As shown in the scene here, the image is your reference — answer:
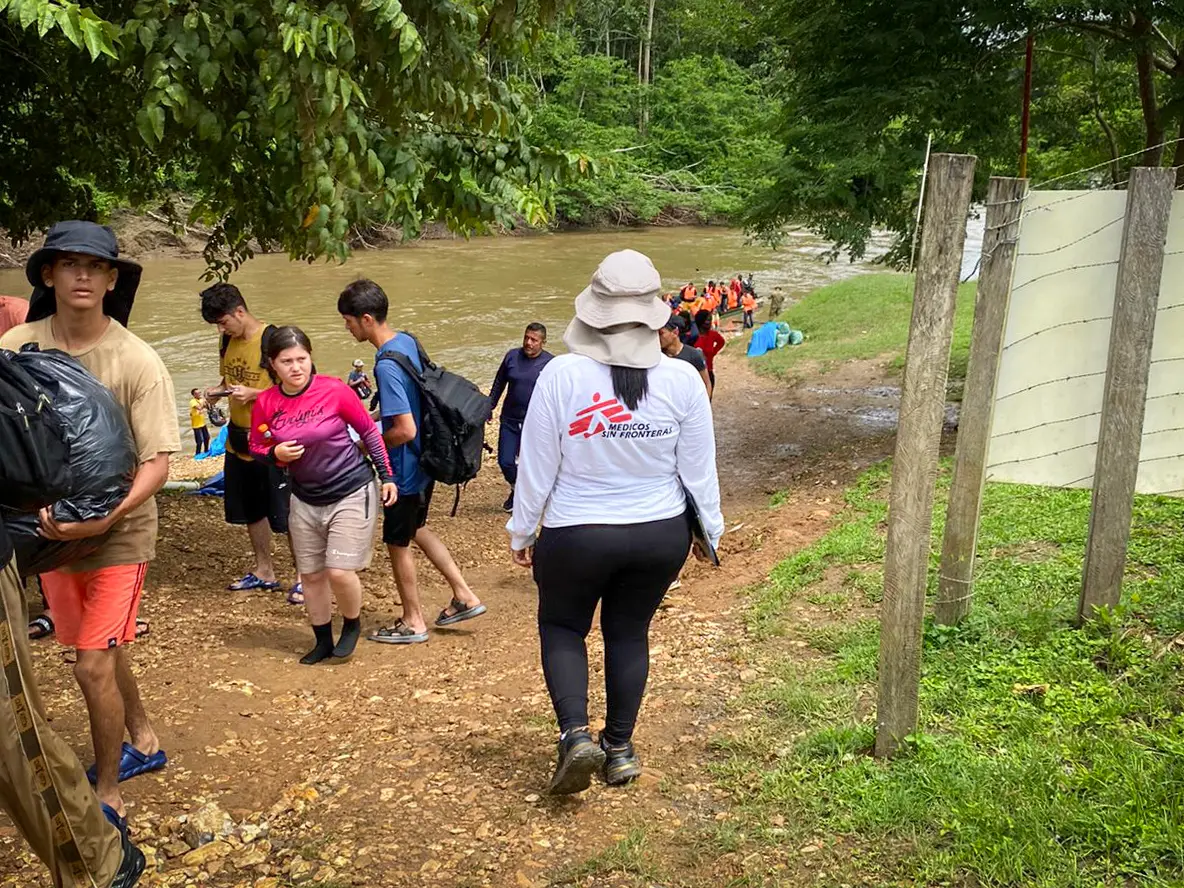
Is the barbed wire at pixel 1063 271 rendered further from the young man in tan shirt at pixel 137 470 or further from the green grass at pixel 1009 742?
the young man in tan shirt at pixel 137 470

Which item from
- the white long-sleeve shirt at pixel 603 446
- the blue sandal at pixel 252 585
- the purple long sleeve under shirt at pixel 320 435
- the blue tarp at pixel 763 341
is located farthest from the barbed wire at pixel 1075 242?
the blue tarp at pixel 763 341

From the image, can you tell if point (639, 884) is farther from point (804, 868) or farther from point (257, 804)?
point (257, 804)

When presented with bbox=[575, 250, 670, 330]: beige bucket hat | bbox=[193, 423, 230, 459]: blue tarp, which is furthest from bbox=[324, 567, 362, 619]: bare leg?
bbox=[193, 423, 230, 459]: blue tarp

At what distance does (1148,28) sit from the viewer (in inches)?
A: 310

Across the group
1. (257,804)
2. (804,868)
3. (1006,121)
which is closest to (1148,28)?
(1006,121)

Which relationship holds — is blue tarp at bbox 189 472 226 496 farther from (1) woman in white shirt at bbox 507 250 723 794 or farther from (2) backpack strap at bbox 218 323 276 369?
(1) woman in white shirt at bbox 507 250 723 794

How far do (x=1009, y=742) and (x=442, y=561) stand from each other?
3088 mm

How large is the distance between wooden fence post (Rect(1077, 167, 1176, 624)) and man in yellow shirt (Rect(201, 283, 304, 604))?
13.3 ft

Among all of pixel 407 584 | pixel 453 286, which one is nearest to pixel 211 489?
pixel 407 584

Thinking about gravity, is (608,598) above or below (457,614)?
above

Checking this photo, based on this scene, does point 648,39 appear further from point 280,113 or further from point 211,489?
point 280,113

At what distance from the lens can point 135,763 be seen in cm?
382

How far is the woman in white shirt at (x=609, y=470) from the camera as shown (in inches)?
126

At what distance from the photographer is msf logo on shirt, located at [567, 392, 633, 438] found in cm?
318
